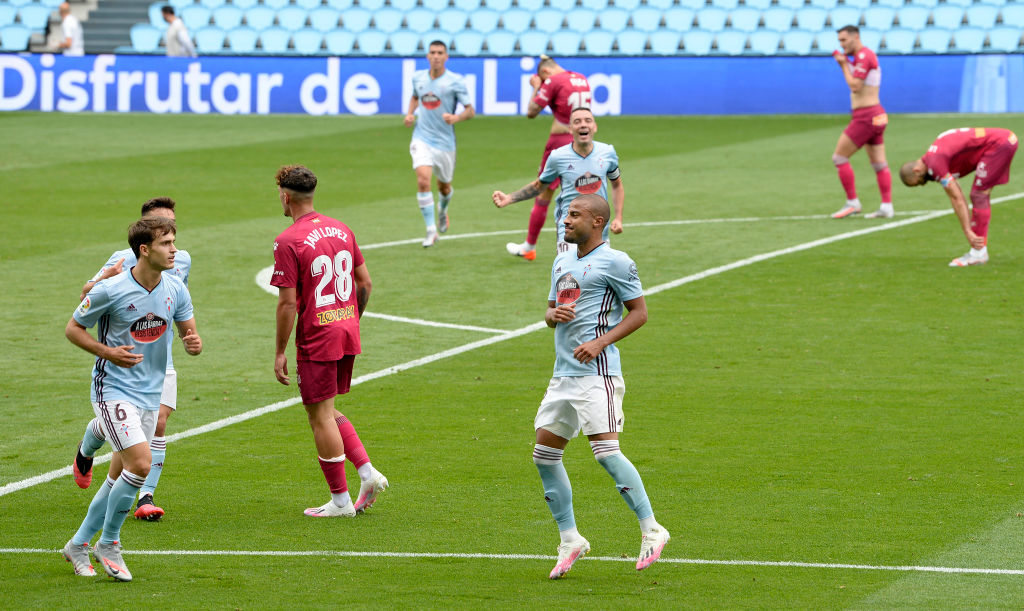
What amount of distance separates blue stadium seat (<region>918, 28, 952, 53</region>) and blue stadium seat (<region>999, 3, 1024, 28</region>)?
1.24 m

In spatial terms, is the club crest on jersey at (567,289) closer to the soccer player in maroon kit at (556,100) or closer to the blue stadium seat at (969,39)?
the soccer player in maroon kit at (556,100)

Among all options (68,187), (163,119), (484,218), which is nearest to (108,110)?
(163,119)

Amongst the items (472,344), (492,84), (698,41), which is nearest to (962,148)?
(472,344)

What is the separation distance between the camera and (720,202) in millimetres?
20719

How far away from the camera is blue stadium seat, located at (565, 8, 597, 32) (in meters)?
34.7

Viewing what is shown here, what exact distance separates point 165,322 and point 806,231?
12.2m

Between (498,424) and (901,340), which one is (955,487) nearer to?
(498,424)

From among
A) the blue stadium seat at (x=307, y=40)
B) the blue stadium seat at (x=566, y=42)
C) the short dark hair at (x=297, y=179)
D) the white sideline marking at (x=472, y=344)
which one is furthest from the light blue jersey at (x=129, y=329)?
the blue stadium seat at (x=307, y=40)

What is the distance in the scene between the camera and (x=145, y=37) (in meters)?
35.5

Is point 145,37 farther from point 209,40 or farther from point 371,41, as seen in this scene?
point 371,41

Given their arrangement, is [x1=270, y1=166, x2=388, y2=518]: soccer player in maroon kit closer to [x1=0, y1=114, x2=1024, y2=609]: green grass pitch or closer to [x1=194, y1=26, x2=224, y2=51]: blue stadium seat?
[x1=0, y1=114, x2=1024, y2=609]: green grass pitch

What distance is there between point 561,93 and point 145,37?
72.7ft

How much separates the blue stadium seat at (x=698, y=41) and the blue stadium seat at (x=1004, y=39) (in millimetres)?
6231

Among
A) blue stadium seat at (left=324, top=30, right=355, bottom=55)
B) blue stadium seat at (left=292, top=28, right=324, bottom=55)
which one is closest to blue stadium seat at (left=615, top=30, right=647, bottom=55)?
blue stadium seat at (left=324, top=30, right=355, bottom=55)
